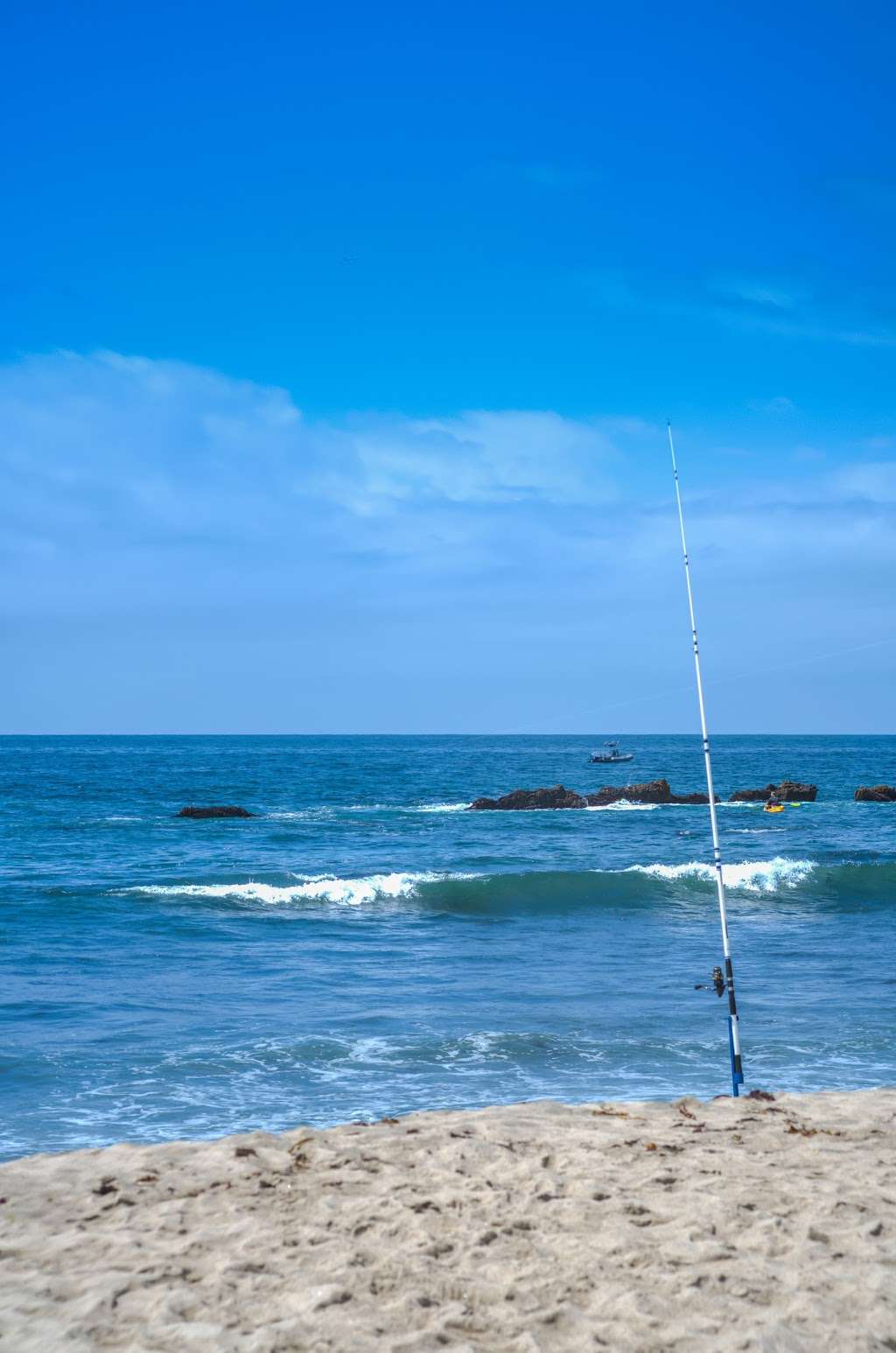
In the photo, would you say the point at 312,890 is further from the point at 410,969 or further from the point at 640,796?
the point at 640,796

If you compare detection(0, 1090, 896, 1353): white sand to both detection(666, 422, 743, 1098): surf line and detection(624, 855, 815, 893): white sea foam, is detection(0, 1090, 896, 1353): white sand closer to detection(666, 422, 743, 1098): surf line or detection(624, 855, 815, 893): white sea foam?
detection(666, 422, 743, 1098): surf line

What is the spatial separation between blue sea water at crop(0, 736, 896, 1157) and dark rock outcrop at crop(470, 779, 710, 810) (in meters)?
7.94

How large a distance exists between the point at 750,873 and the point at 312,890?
980 cm

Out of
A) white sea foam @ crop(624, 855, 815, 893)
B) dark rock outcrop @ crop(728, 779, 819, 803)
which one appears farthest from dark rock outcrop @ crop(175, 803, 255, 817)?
dark rock outcrop @ crop(728, 779, 819, 803)

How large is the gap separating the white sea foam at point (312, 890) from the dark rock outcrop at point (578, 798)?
20323 mm

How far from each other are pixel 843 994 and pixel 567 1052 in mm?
4380

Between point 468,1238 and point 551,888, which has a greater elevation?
point 468,1238

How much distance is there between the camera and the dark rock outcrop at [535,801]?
4197 centimetres

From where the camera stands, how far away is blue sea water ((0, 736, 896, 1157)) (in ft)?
29.6

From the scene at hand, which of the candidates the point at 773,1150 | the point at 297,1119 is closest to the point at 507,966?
the point at 297,1119

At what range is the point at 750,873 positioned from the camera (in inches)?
899

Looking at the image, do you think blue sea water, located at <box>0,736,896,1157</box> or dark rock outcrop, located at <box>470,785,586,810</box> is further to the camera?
dark rock outcrop, located at <box>470,785,586,810</box>

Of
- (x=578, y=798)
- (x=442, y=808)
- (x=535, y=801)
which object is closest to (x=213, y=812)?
(x=442, y=808)

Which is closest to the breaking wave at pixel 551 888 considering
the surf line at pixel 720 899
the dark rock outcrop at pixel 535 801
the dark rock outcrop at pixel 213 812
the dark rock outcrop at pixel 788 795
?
→ the surf line at pixel 720 899
